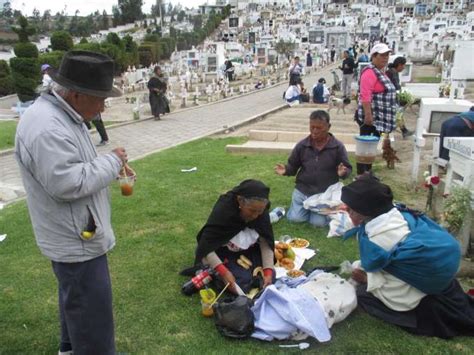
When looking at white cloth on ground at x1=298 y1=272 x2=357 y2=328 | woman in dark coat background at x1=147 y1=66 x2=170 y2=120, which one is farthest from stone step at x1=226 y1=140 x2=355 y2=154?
woman in dark coat background at x1=147 y1=66 x2=170 y2=120

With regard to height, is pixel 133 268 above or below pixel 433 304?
below

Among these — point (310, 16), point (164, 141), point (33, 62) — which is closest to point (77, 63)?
point (164, 141)

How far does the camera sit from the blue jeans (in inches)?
191

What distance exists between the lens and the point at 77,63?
2062mm

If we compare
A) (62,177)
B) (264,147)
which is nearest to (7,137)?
(264,147)

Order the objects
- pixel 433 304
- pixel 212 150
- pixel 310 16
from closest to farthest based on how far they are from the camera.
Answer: pixel 433 304 < pixel 212 150 < pixel 310 16

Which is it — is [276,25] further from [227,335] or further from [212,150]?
[227,335]

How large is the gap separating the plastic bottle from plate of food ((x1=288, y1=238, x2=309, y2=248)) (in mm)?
568

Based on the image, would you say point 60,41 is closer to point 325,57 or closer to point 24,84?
point 24,84

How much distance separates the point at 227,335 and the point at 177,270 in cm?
111

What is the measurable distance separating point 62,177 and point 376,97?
186 inches

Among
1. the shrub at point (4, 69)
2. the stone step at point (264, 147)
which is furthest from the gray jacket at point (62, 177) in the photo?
the shrub at point (4, 69)

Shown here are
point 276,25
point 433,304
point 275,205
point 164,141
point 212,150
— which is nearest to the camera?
point 433,304

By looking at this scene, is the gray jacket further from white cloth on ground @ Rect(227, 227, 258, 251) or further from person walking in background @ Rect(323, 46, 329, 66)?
person walking in background @ Rect(323, 46, 329, 66)
